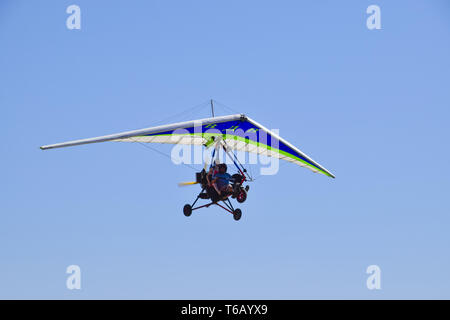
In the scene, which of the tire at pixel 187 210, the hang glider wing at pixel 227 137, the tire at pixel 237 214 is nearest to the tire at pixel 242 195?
the tire at pixel 237 214

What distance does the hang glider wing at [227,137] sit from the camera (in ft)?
95.1

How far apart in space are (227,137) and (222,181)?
3848mm

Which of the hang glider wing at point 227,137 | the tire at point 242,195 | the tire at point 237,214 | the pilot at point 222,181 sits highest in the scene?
the hang glider wing at point 227,137

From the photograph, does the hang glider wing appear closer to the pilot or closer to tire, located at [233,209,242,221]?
the pilot

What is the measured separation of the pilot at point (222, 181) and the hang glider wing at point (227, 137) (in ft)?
6.19

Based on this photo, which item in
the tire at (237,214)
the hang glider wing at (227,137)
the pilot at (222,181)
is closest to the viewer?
the hang glider wing at (227,137)

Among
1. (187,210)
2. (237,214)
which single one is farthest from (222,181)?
(187,210)

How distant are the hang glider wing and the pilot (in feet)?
6.19

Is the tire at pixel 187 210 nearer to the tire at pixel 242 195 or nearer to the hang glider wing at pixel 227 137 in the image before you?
the tire at pixel 242 195
